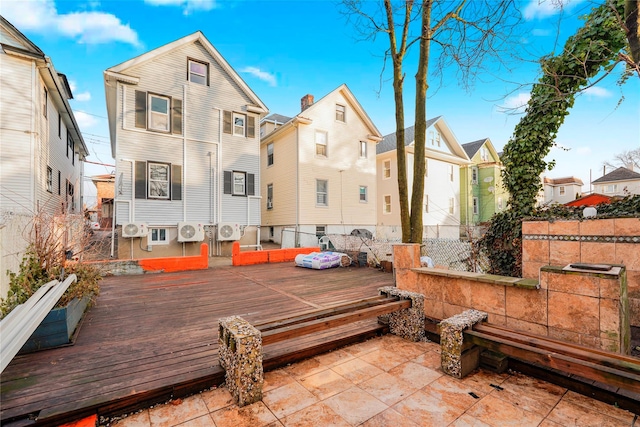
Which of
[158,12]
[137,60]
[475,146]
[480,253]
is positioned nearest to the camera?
[480,253]

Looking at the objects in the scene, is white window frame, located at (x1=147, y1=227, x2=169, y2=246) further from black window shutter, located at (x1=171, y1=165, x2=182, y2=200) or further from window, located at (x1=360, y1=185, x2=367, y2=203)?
window, located at (x1=360, y1=185, x2=367, y2=203)

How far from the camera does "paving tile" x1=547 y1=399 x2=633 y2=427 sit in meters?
2.14

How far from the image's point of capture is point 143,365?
286 cm

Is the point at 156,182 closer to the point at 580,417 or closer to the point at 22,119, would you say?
the point at 22,119

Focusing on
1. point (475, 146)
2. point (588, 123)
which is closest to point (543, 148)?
point (588, 123)

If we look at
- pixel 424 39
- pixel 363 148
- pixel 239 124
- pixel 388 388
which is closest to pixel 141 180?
pixel 239 124

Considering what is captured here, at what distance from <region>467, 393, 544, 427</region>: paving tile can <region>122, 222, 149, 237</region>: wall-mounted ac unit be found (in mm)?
12035

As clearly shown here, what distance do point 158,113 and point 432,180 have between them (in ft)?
57.9

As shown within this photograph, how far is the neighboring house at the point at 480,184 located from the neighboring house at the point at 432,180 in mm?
1296

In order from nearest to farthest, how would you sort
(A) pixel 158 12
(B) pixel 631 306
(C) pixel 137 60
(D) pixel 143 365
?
1. (D) pixel 143 365
2. (B) pixel 631 306
3. (A) pixel 158 12
4. (C) pixel 137 60

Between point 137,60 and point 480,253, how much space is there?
13.9 meters

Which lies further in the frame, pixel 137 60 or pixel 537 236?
pixel 137 60

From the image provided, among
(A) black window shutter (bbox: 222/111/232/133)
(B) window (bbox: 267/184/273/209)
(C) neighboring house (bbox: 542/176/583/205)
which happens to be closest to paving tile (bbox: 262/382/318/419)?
(A) black window shutter (bbox: 222/111/232/133)

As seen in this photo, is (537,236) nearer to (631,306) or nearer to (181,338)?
(631,306)
